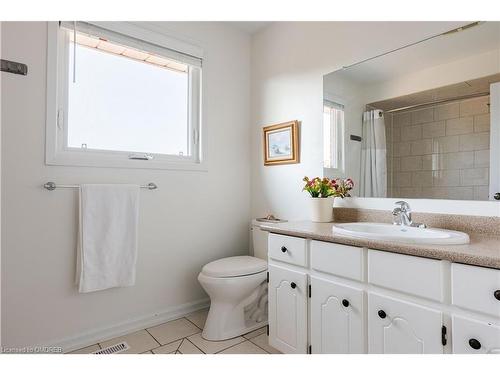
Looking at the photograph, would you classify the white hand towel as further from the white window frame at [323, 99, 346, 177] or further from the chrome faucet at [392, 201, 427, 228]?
the chrome faucet at [392, 201, 427, 228]

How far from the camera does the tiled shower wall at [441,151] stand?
138cm

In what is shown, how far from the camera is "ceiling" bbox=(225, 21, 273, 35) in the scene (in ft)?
8.18

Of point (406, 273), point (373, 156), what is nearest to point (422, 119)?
point (373, 156)

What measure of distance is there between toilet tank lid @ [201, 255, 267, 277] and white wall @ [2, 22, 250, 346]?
1.22 ft

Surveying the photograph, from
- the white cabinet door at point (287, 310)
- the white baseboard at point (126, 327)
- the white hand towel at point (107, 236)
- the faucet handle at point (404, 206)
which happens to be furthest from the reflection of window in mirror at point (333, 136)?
the white baseboard at point (126, 327)

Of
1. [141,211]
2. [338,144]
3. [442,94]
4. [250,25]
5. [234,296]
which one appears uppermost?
[250,25]

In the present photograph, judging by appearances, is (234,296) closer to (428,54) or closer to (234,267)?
(234,267)

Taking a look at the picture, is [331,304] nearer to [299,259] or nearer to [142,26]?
[299,259]

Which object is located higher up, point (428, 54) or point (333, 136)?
point (428, 54)

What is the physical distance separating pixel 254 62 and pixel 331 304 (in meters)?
2.14

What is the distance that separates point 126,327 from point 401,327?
1.70 m

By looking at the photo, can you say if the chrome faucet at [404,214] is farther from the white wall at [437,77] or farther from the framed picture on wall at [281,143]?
the framed picture on wall at [281,143]

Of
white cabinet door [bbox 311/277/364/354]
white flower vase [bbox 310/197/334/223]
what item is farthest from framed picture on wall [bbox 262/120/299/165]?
white cabinet door [bbox 311/277/364/354]

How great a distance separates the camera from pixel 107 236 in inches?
73.0
